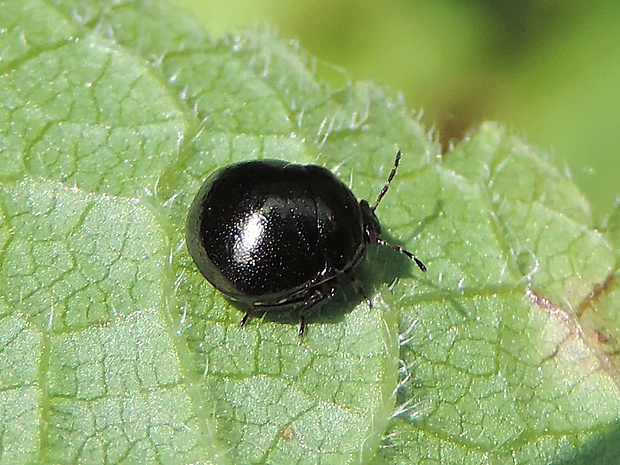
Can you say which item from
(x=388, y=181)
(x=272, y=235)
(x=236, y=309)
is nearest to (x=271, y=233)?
(x=272, y=235)

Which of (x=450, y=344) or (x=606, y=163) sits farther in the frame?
(x=606, y=163)

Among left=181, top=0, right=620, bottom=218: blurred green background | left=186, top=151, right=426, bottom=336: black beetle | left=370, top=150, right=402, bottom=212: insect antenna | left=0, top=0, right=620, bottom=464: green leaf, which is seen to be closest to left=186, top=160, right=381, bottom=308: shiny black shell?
left=186, top=151, right=426, bottom=336: black beetle

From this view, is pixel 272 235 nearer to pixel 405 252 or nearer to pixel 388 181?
pixel 405 252

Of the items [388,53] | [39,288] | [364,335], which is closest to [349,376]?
[364,335]

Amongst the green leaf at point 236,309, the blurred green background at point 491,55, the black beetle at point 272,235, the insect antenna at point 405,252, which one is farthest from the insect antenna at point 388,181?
the blurred green background at point 491,55

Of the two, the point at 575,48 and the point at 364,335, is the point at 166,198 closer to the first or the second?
the point at 364,335

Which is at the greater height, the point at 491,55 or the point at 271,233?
the point at 491,55
